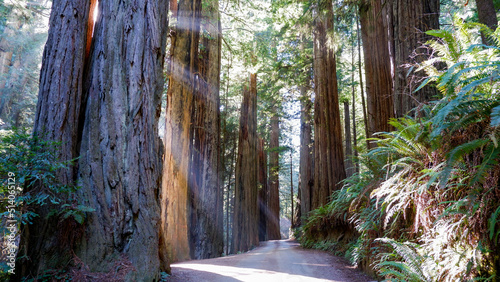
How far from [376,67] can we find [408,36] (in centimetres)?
336

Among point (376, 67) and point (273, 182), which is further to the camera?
point (273, 182)

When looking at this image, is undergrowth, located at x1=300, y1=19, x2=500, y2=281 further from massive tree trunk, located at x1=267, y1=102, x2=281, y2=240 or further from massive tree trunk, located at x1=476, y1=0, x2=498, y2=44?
massive tree trunk, located at x1=267, y1=102, x2=281, y2=240

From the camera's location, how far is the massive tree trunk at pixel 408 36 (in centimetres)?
496

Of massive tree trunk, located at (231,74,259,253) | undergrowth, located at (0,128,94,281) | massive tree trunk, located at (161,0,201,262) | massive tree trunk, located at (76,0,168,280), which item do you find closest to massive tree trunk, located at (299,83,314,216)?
massive tree trunk, located at (231,74,259,253)

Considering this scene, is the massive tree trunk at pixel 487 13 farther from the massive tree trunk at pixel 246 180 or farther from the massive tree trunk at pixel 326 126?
the massive tree trunk at pixel 246 180

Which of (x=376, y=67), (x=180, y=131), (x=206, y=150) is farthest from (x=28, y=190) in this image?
(x=376, y=67)

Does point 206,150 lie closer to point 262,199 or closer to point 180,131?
point 180,131

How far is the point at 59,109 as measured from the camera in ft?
10.9

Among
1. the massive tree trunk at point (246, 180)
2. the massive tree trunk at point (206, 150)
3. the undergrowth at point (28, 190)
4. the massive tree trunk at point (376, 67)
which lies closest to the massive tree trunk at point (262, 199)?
the massive tree trunk at point (246, 180)

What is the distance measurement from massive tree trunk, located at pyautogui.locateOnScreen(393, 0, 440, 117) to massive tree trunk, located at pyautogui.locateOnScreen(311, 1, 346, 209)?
16.1ft

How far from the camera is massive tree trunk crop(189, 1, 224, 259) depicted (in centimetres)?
941

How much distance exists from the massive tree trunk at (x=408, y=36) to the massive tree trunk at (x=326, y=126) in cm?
491

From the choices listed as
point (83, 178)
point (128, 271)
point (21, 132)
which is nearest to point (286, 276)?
point (128, 271)

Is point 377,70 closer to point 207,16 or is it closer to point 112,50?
point 207,16
